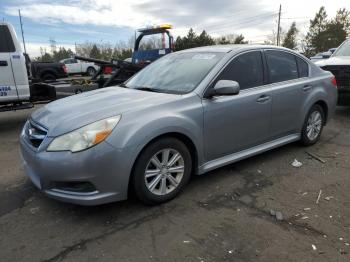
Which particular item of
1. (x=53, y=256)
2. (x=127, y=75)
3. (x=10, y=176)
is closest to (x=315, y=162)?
(x=53, y=256)

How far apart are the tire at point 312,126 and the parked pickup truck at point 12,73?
544 centimetres

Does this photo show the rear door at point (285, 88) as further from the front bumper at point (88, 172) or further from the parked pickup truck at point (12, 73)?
the parked pickup truck at point (12, 73)

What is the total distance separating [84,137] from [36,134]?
2.24 ft

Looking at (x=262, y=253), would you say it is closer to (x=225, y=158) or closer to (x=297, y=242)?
(x=297, y=242)

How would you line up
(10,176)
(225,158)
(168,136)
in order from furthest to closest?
(10,176), (225,158), (168,136)

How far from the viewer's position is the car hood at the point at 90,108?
330cm

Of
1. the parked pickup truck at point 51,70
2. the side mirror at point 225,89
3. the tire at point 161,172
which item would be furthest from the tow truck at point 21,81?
the parked pickup truck at point 51,70

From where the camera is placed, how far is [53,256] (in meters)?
2.82

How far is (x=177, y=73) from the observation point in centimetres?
432

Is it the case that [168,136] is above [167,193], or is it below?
above

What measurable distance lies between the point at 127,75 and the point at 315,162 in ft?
16.4

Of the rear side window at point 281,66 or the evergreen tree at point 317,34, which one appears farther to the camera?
the evergreen tree at point 317,34

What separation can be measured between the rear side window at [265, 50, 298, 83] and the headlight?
248cm

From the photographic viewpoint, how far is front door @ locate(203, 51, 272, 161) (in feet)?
12.9
